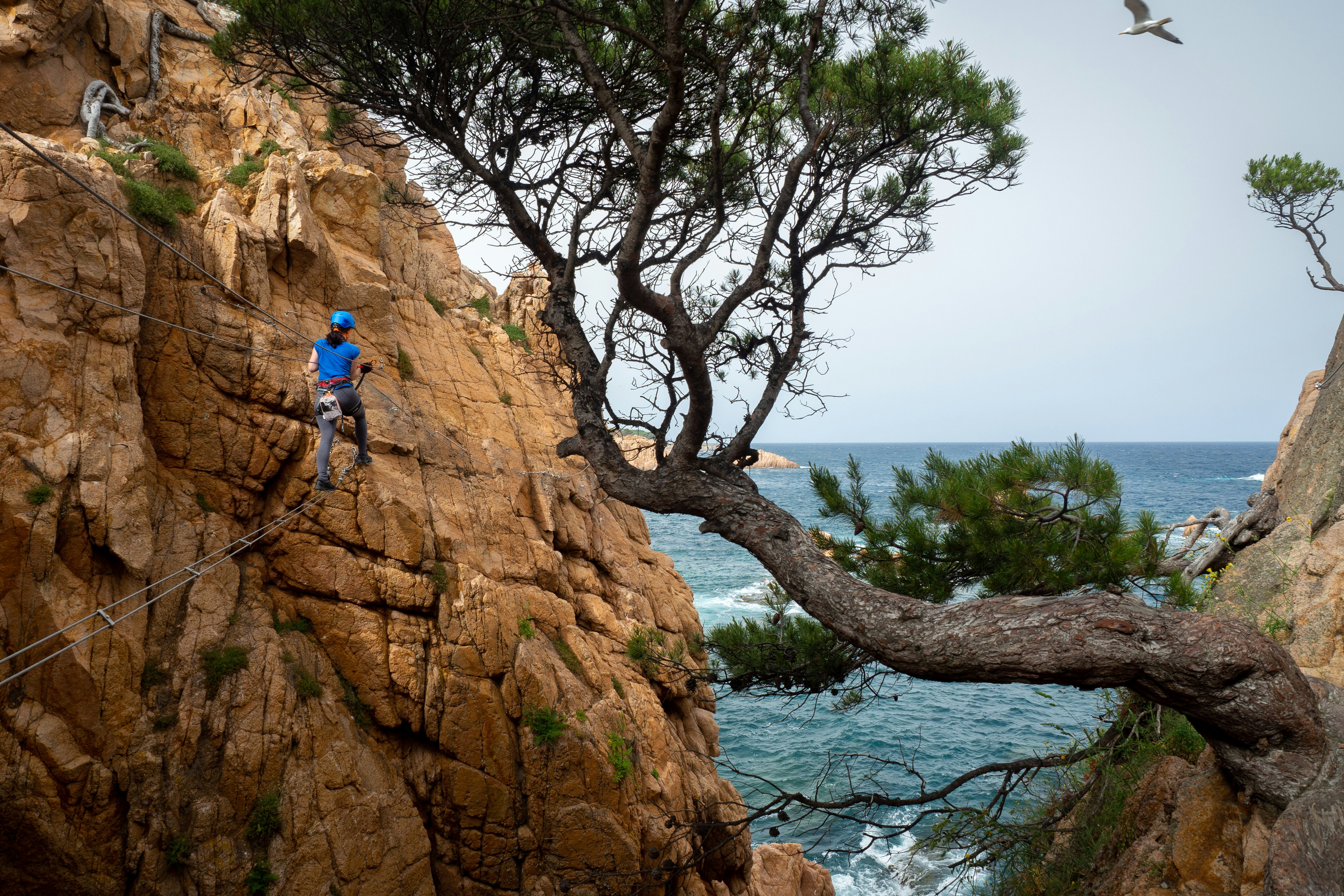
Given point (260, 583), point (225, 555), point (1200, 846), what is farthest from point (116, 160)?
point (1200, 846)

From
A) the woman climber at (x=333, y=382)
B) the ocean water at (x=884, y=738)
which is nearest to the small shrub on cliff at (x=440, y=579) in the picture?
the woman climber at (x=333, y=382)

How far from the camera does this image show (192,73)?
1107 cm

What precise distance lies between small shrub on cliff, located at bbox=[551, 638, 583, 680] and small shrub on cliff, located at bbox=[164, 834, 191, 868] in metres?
4.23

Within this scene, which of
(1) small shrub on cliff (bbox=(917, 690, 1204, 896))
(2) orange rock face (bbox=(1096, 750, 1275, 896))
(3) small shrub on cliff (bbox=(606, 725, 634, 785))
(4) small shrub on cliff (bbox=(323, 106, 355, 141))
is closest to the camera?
(2) orange rock face (bbox=(1096, 750, 1275, 896))

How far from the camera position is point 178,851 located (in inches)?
257

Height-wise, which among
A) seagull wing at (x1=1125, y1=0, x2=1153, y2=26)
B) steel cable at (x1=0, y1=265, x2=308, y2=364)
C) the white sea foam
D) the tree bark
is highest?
seagull wing at (x1=1125, y1=0, x2=1153, y2=26)

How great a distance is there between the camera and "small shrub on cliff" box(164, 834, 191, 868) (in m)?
6.51

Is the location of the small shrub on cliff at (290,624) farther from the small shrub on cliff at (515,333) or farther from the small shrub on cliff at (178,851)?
the small shrub on cliff at (515,333)

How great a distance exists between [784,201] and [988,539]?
260cm

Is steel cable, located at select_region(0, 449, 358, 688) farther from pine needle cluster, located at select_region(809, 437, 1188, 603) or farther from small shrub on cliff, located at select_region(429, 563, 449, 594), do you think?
pine needle cluster, located at select_region(809, 437, 1188, 603)

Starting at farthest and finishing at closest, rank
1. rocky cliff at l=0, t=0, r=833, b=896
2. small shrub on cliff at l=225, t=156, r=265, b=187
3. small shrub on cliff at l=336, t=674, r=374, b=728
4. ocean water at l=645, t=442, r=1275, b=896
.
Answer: ocean water at l=645, t=442, r=1275, b=896
small shrub on cliff at l=225, t=156, r=265, b=187
small shrub on cliff at l=336, t=674, r=374, b=728
rocky cliff at l=0, t=0, r=833, b=896

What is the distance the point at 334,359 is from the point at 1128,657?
7201mm

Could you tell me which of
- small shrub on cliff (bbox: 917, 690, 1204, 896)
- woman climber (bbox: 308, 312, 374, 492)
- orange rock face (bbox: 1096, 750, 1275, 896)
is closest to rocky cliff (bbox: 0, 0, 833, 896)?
woman climber (bbox: 308, 312, 374, 492)

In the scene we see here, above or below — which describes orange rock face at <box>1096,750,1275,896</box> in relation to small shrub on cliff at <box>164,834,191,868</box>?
above
